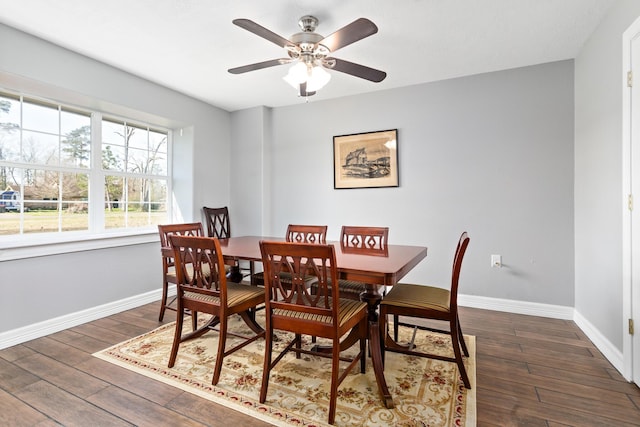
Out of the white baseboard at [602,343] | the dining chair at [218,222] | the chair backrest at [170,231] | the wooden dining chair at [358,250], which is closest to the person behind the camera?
the white baseboard at [602,343]

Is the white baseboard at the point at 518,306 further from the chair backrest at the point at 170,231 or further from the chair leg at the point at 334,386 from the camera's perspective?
the chair backrest at the point at 170,231

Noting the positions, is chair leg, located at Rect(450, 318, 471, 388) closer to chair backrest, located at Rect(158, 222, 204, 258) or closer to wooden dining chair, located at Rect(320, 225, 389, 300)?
wooden dining chair, located at Rect(320, 225, 389, 300)

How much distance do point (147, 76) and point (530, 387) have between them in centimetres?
421

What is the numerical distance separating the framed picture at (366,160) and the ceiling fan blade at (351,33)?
1.76m

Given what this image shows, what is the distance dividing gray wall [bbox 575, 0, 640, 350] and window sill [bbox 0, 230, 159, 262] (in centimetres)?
418

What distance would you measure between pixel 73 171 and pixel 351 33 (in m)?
2.88

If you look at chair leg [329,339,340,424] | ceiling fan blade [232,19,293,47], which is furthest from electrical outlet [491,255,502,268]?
ceiling fan blade [232,19,293,47]

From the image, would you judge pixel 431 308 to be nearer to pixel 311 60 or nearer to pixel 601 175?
pixel 601 175

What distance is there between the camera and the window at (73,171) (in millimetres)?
2675

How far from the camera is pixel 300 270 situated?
1.72 metres

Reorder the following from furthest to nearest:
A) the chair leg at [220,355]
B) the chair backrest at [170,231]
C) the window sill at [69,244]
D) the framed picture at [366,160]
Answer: the framed picture at [366,160], the chair backrest at [170,231], the window sill at [69,244], the chair leg at [220,355]

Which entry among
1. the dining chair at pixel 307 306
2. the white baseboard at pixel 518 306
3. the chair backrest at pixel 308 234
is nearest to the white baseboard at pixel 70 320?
the chair backrest at pixel 308 234

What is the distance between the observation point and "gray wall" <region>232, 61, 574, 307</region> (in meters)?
3.04

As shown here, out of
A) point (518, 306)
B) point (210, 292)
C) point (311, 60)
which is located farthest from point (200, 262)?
point (518, 306)
